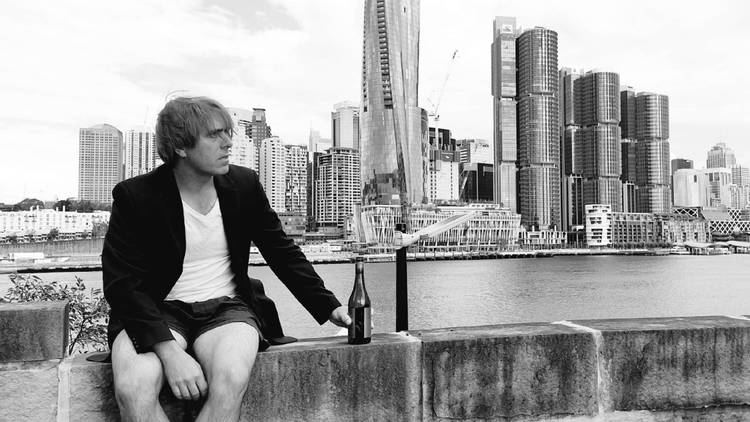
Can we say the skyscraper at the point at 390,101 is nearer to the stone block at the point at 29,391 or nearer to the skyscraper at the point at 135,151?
the skyscraper at the point at 135,151

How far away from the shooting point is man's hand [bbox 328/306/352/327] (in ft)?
9.51

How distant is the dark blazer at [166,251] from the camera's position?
2.50 m

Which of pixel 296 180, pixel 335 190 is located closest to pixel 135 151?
pixel 296 180

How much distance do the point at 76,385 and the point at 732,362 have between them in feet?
10.7

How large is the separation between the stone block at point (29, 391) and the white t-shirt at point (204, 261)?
579mm

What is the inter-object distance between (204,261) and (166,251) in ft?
0.72

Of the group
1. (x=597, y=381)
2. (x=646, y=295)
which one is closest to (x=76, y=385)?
(x=597, y=381)

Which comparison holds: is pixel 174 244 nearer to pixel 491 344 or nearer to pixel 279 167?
pixel 491 344

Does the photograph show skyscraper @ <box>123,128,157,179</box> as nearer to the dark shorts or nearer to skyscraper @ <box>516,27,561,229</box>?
skyscraper @ <box>516,27,561,229</box>

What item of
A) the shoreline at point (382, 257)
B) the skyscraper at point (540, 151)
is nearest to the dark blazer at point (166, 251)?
the shoreline at point (382, 257)

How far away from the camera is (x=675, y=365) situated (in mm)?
3172

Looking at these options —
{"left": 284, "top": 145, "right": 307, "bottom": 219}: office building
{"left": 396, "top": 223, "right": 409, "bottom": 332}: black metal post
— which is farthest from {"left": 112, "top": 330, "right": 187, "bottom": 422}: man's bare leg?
{"left": 284, "top": 145, "right": 307, "bottom": 219}: office building

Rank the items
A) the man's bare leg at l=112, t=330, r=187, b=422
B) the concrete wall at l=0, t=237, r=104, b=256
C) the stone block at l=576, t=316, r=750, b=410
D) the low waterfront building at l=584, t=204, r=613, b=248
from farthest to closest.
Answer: the low waterfront building at l=584, t=204, r=613, b=248 → the concrete wall at l=0, t=237, r=104, b=256 → the stone block at l=576, t=316, r=750, b=410 → the man's bare leg at l=112, t=330, r=187, b=422

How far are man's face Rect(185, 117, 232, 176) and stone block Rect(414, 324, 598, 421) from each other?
1299 millimetres
